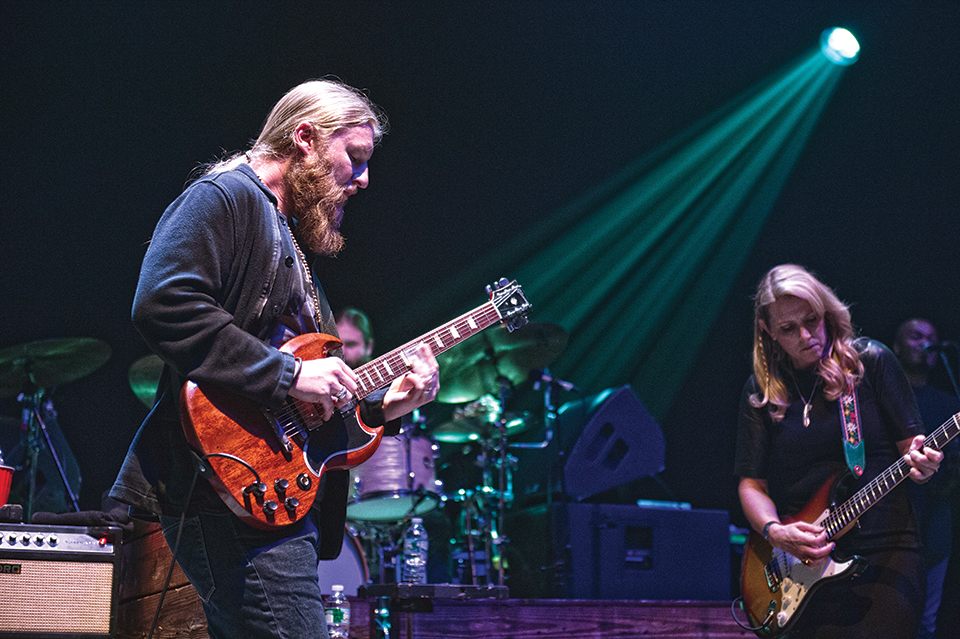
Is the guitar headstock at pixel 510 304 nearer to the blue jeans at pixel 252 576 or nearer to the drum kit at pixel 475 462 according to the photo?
the blue jeans at pixel 252 576

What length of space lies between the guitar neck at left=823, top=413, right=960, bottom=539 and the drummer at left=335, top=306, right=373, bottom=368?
3599mm

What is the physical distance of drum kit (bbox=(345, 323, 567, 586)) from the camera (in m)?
6.02

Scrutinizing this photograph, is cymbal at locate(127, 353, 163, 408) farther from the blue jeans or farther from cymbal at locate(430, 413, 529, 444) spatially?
the blue jeans

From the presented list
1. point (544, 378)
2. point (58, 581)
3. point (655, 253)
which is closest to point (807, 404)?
point (544, 378)

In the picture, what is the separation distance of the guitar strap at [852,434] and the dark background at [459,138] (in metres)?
4.55

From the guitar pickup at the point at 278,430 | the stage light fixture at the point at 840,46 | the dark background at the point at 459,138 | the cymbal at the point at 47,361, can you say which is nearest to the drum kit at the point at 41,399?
the cymbal at the point at 47,361

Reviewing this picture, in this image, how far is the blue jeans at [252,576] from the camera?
1999mm

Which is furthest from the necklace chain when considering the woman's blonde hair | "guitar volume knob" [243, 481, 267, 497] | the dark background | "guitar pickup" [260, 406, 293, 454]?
the dark background

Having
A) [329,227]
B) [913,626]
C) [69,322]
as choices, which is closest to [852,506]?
[913,626]

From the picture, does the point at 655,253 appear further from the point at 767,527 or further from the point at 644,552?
the point at 767,527

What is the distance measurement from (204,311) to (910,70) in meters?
6.76

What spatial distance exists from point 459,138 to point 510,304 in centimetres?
485

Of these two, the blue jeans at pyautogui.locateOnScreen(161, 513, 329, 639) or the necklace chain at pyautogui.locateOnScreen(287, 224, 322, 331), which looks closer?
the blue jeans at pyautogui.locateOnScreen(161, 513, 329, 639)

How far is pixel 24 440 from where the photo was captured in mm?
5742
